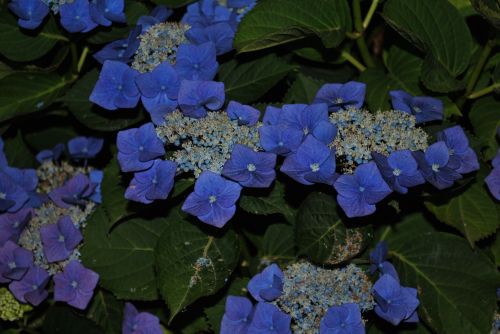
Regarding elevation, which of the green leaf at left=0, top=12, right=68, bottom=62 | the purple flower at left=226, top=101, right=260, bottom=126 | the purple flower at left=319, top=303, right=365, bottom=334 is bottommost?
the purple flower at left=319, top=303, right=365, bottom=334

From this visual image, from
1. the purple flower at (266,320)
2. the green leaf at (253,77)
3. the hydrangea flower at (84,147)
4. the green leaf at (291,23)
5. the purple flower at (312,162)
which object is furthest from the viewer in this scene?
the hydrangea flower at (84,147)

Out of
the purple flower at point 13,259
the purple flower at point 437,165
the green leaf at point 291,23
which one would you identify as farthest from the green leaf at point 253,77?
the purple flower at point 13,259

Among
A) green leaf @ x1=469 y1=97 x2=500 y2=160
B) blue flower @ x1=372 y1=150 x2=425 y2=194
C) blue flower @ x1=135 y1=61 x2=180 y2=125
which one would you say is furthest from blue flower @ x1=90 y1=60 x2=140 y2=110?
green leaf @ x1=469 y1=97 x2=500 y2=160

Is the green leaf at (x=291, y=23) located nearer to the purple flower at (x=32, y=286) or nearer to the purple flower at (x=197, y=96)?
the purple flower at (x=197, y=96)

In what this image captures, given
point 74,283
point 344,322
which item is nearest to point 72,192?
point 74,283

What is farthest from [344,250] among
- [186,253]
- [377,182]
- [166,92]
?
[166,92]

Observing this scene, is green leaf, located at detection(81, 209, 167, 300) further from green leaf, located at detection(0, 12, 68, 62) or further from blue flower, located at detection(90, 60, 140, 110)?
green leaf, located at detection(0, 12, 68, 62)
